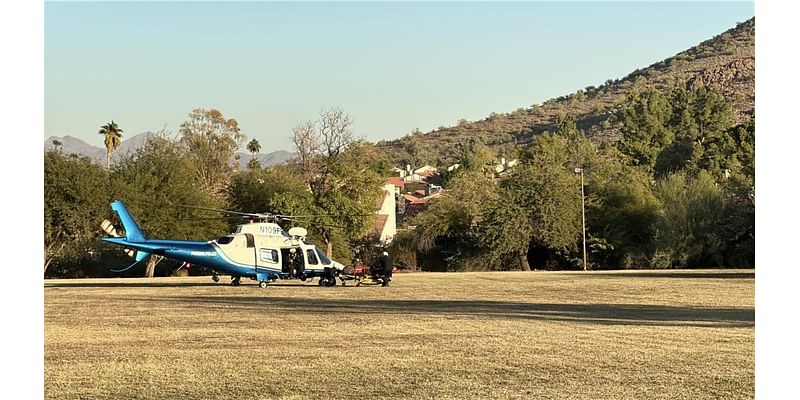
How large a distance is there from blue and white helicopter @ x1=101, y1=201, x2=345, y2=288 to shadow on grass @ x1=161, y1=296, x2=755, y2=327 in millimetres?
3995

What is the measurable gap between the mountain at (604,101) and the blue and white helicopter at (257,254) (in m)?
93.9

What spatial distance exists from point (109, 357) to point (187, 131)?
6734 centimetres

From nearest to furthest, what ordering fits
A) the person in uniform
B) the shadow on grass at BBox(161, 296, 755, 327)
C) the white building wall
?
the shadow on grass at BBox(161, 296, 755, 327) < the person in uniform < the white building wall

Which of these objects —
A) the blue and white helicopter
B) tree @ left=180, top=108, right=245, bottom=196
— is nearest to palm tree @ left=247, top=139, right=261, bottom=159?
tree @ left=180, top=108, right=245, bottom=196

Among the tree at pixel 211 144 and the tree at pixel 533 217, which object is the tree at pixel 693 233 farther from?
the tree at pixel 211 144

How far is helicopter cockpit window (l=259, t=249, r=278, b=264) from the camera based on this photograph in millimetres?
31500

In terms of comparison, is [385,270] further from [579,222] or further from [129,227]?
[579,222]

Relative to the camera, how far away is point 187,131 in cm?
7900

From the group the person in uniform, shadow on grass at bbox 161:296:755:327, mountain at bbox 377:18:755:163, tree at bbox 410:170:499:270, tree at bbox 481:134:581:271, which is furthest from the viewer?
mountain at bbox 377:18:755:163

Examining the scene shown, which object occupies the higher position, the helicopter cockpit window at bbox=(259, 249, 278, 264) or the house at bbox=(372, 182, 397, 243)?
the house at bbox=(372, 182, 397, 243)

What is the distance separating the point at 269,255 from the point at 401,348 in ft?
59.3

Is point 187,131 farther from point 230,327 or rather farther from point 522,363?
point 522,363

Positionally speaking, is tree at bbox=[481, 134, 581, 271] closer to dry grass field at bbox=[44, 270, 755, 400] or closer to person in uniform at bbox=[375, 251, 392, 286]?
person in uniform at bbox=[375, 251, 392, 286]
